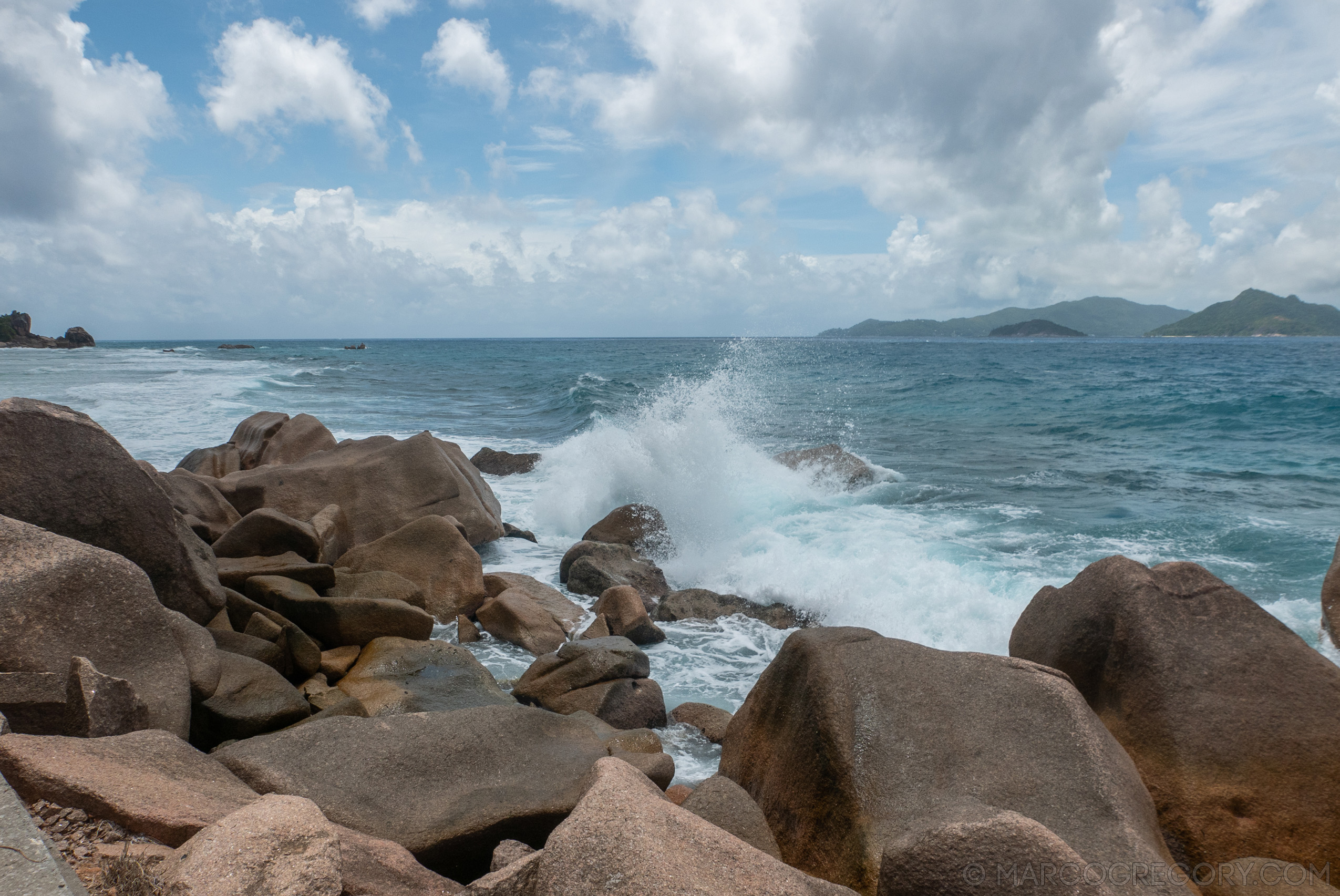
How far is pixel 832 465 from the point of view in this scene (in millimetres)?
13094

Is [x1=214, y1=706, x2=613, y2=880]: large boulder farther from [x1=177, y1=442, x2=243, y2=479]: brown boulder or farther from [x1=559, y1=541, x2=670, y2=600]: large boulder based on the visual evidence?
[x1=177, y1=442, x2=243, y2=479]: brown boulder

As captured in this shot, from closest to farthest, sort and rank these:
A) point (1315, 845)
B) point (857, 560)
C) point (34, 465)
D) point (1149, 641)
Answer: point (1315, 845) → point (1149, 641) → point (34, 465) → point (857, 560)

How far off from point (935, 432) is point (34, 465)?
17.7 m

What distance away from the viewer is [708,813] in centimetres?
306

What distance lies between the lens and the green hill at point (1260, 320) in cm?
11794

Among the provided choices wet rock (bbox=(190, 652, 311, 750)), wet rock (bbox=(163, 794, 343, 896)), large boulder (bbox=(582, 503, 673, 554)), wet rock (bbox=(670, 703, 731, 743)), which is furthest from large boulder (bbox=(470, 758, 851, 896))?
large boulder (bbox=(582, 503, 673, 554))

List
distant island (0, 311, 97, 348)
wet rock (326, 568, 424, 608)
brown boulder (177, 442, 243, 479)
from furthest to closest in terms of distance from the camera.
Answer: distant island (0, 311, 97, 348) < brown boulder (177, 442, 243, 479) < wet rock (326, 568, 424, 608)

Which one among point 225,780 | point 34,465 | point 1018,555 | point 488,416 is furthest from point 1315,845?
point 488,416

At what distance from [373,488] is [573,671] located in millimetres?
4126

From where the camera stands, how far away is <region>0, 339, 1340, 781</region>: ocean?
7.48 meters

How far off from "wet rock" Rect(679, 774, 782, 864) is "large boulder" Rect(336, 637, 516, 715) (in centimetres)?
178

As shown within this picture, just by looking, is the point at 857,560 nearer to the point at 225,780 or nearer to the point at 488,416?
the point at 225,780

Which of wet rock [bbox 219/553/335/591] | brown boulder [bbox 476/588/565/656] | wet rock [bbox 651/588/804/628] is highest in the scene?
wet rock [bbox 219/553/335/591]

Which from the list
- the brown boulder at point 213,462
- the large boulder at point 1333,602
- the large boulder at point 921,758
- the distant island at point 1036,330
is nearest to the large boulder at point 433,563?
the large boulder at point 921,758
